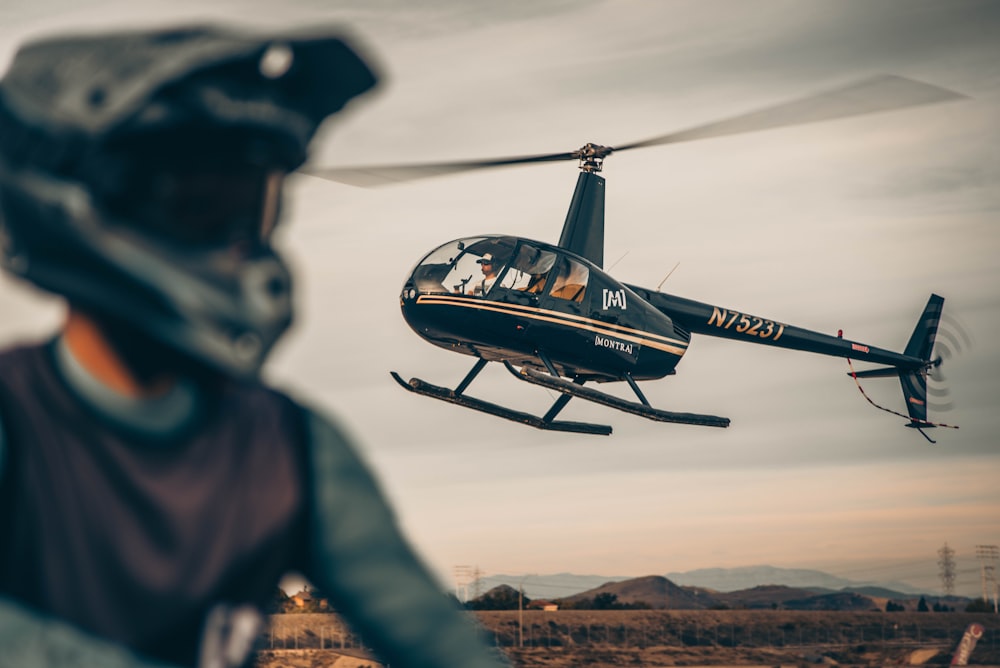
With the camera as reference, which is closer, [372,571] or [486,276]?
[372,571]

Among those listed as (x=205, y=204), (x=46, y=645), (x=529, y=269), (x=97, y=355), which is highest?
(x=529, y=269)

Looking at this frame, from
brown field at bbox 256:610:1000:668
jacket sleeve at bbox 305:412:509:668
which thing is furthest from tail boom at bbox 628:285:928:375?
brown field at bbox 256:610:1000:668

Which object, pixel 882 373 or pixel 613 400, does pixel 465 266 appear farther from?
pixel 882 373

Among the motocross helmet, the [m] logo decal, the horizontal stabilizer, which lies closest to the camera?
the motocross helmet

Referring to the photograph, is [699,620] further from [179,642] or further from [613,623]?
[179,642]

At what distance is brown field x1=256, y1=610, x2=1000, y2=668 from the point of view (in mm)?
127812

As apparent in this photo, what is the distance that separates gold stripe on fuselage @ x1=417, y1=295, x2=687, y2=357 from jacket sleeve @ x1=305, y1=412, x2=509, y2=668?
2594 cm

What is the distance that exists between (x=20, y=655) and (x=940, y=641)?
547 ft

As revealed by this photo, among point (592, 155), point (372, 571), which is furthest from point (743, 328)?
point (372, 571)

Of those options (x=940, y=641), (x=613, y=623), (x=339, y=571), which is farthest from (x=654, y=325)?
(x=940, y=641)

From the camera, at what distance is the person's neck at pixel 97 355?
1569 mm

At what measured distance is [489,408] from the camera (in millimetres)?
28172

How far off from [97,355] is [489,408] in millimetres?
26643

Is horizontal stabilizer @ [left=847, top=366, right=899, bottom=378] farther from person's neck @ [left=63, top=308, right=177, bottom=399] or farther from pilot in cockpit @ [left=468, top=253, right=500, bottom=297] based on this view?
person's neck @ [left=63, top=308, right=177, bottom=399]
